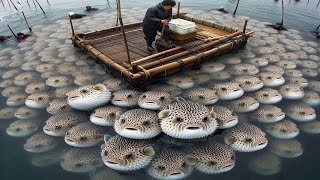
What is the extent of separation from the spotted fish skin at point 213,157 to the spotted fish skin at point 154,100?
1.69 m

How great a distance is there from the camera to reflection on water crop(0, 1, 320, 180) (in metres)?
6.20

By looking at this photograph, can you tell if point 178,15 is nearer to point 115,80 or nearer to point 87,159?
point 115,80

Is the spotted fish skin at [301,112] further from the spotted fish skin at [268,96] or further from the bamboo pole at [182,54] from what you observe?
the bamboo pole at [182,54]

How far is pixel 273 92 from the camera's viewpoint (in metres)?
8.56

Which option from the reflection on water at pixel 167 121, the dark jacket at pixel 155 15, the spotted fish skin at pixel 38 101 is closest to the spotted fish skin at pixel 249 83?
the reflection on water at pixel 167 121

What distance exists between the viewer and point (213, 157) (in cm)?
625

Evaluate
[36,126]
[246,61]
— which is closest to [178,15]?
[246,61]

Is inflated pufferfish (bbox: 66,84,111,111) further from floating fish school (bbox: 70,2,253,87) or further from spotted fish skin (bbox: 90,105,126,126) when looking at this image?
floating fish school (bbox: 70,2,253,87)

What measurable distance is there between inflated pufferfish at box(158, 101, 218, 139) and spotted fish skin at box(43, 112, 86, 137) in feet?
8.56

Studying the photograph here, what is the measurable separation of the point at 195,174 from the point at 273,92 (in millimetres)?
4232

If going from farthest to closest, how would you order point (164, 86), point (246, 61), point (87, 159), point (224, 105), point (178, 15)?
point (178, 15)
point (246, 61)
point (164, 86)
point (224, 105)
point (87, 159)

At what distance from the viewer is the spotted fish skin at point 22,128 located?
24.3ft

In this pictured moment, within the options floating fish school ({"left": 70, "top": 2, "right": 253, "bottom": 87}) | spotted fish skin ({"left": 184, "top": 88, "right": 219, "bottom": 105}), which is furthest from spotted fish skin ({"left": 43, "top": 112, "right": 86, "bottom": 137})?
spotted fish skin ({"left": 184, "top": 88, "right": 219, "bottom": 105})

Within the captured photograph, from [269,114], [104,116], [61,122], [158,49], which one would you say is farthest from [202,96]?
[61,122]
